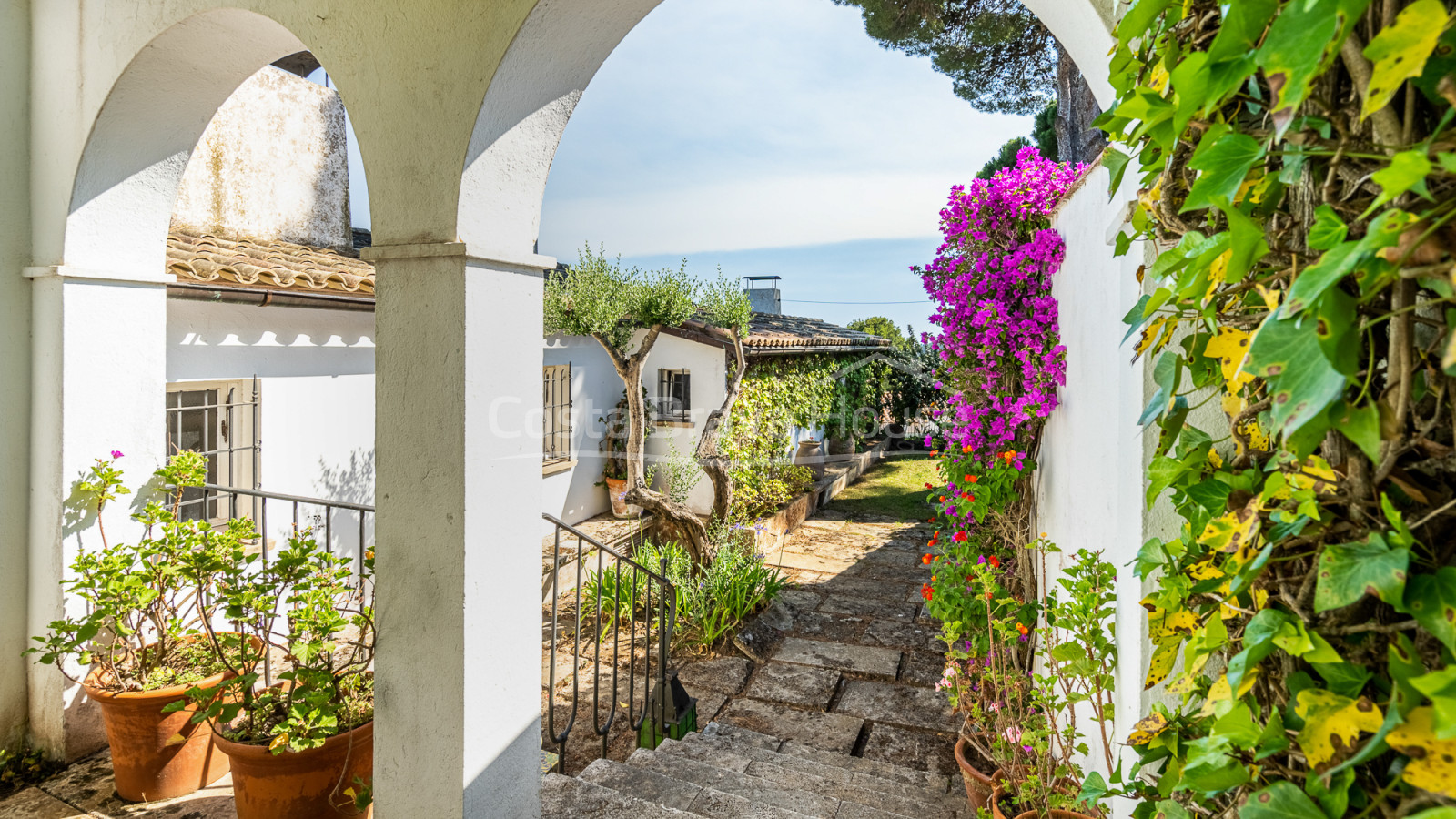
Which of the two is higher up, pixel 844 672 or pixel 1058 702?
pixel 1058 702

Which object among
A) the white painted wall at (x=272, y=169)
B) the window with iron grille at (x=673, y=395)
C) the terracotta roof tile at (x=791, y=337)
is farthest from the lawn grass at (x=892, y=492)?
the white painted wall at (x=272, y=169)

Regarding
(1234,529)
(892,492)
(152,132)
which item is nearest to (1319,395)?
(1234,529)

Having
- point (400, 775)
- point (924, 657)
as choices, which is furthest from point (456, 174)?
point (924, 657)

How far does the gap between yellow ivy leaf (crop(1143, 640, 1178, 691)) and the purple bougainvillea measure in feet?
7.09

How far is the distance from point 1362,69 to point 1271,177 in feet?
0.35

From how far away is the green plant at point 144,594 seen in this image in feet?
8.77

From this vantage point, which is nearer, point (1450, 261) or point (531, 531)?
point (1450, 261)

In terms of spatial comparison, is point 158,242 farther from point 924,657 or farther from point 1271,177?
point 924,657

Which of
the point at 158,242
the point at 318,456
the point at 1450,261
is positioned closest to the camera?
the point at 1450,261

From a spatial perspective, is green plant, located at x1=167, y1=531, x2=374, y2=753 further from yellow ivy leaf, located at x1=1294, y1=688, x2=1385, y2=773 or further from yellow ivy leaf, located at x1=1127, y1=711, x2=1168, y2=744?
yellow ivy leaf, located at x1=1294, y1=688, x2=1385, y2=773

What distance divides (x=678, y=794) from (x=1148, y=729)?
7.27 ft

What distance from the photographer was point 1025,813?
212cm

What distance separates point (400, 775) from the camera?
2045 mm

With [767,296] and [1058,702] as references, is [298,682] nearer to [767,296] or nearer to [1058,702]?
[1058,702]
